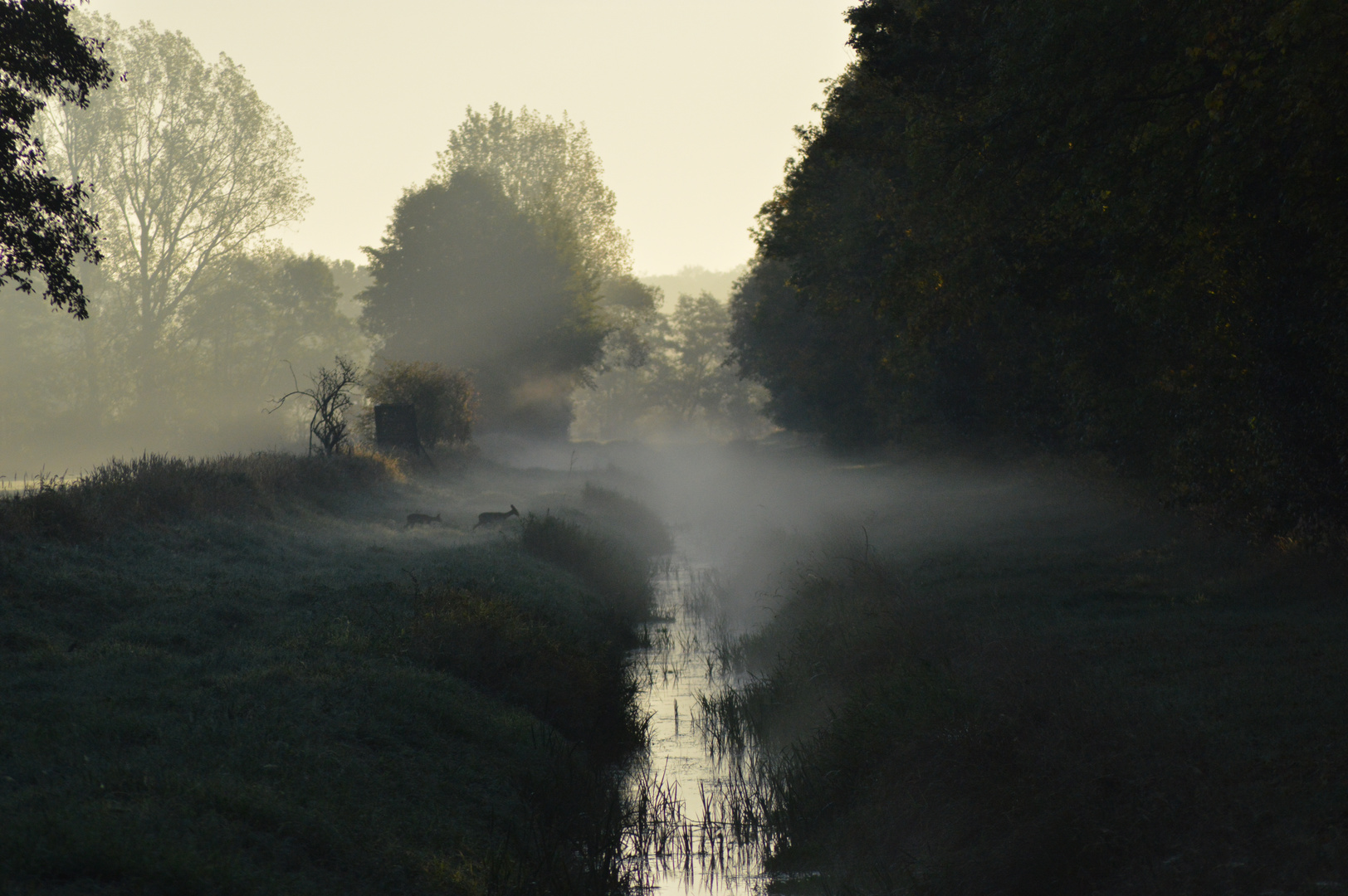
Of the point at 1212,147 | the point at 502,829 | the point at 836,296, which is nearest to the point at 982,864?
the point at 502,829

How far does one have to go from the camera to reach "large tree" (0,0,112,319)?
37.3 feet

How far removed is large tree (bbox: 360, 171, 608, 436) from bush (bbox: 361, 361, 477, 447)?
13.9 m

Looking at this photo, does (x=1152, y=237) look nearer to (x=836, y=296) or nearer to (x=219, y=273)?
(x=836, y=296)

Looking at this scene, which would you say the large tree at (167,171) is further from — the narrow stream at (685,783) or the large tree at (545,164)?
the narrow stream at (685,783)

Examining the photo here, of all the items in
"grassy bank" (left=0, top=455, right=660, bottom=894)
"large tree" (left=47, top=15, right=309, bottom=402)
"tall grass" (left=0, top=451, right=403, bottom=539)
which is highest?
"large tree" (left=47, top=15, right=309, bottom=402)

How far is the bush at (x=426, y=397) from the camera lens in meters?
40.9

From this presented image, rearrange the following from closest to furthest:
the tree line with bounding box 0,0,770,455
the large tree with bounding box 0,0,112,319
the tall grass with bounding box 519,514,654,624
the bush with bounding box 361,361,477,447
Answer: the large tree with bounding box 0,0,112,319 < the tall grass with bounding box 519,514,654,624 < the bush with bounding box 361,361,477,447 < the tree line with bounding box 0,0,770,455

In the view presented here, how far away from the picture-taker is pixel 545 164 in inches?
2972

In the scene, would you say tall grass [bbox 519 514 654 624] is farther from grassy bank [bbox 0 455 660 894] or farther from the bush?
the bush

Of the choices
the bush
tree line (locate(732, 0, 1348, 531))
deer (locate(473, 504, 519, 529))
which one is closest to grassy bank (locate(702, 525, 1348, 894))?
tree line (locate(732, 0, 1348, 531))

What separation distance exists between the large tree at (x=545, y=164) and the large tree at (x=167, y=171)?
20.0 m

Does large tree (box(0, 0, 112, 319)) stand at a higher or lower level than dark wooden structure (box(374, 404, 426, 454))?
higher

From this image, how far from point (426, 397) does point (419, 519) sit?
1737 centimetres

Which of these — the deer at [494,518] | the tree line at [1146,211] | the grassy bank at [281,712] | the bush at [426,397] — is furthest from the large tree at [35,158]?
the bush at [426,397]
